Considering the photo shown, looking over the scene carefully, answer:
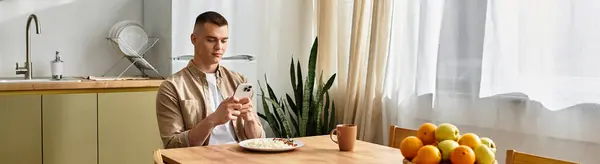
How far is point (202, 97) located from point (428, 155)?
4.00 feet

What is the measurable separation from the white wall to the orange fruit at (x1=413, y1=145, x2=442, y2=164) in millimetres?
2782

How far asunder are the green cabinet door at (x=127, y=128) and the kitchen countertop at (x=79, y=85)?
0.05 metres

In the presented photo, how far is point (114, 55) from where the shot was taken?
13.5ft

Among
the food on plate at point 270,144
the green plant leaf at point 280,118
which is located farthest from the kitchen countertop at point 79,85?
the food on plate at point 270,144

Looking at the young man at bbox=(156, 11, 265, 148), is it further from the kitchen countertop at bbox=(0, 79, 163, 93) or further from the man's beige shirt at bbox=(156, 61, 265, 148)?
the kitchen countertop at bbox=(0, 79, 163, 93)

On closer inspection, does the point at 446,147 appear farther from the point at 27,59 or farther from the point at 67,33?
the point at 67,33

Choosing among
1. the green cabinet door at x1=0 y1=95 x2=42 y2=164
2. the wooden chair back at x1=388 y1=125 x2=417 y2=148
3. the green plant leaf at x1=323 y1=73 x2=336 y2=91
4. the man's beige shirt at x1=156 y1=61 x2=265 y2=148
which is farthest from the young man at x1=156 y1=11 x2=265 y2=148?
→ the green plant leaf at x1=323 y1=73 x2=336 y2=91

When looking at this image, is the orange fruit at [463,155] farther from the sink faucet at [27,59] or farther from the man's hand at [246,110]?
the sink faucet at [27,59]

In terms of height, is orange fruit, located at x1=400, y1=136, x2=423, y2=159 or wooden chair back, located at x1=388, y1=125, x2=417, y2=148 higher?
orange fruit, located at x1=400, y1=136, x2=423, y2=159

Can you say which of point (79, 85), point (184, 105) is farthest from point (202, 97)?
point (79, 85)

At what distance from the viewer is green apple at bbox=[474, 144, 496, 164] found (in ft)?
5.75

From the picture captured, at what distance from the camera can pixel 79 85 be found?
136 inches

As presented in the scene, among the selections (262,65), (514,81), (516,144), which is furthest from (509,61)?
(262,65)

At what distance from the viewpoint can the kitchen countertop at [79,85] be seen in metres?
3.28
